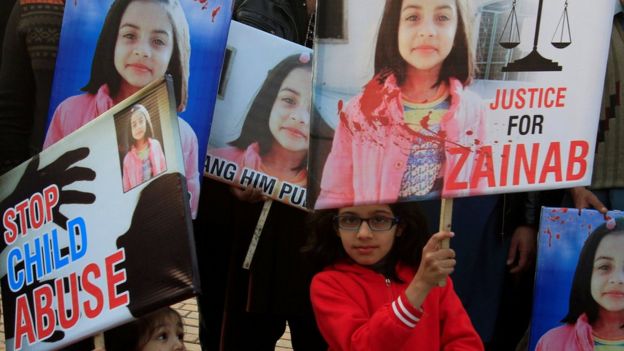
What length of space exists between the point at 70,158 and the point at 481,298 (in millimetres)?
1462

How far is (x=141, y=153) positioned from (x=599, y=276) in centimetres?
147

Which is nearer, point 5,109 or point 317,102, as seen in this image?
point 317,102

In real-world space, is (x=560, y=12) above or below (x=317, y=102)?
above

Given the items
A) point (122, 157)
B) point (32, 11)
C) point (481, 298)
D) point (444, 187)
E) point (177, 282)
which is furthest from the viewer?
point (481, 298)

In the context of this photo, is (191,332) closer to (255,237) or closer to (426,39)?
(255,237)

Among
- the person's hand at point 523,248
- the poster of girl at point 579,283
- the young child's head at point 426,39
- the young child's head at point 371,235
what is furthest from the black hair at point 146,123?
the person's hand at point 523,248

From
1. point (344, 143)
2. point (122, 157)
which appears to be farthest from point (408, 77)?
point (122, 157)

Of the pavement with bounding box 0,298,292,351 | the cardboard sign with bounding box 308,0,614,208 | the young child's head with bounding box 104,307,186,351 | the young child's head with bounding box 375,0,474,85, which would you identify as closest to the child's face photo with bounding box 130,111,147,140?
the cardboard sign with bounding box 308,0,614,208

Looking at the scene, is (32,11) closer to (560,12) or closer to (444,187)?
(444,187)

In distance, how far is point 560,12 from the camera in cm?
188

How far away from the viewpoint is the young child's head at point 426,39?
184 cm

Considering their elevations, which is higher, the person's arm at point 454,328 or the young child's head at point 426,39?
the young child's head at point 426,39

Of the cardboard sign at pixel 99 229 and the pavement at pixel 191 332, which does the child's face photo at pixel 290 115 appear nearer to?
the cardboard sign at pixel 99 229

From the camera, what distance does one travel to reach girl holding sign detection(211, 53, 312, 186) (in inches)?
98.8
